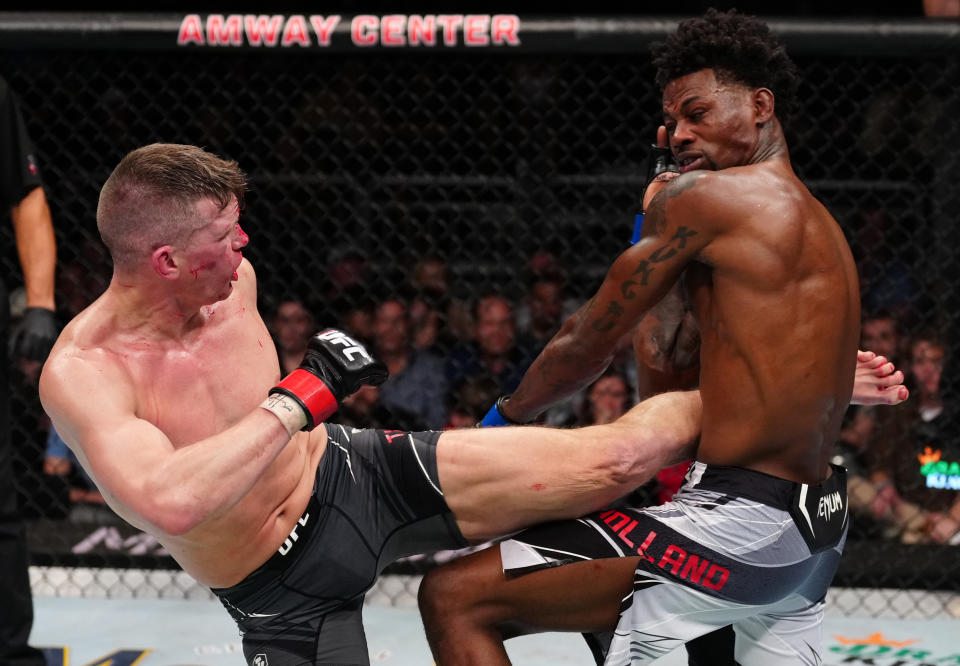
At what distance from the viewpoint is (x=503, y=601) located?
165cm

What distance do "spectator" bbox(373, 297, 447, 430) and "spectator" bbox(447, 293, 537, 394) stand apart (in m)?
0.07

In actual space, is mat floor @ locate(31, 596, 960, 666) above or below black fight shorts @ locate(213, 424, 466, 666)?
below

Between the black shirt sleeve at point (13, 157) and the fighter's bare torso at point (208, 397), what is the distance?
3.13ft

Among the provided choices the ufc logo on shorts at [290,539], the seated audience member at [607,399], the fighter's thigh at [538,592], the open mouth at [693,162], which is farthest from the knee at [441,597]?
the seated audience member at [607,399]

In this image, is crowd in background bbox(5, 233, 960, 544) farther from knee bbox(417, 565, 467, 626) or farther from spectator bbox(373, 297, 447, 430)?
knee bbox(417, 565, 467, 626)

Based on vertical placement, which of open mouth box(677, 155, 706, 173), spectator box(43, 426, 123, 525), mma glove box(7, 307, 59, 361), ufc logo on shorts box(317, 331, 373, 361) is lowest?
spectator box(43, 426, 123, 525)

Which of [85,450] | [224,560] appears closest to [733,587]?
[224,560]

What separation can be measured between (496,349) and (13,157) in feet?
5.54

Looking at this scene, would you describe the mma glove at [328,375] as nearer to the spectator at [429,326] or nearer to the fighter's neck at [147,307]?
the fighter's neck at [147,307]

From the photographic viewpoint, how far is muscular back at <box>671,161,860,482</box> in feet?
5.34

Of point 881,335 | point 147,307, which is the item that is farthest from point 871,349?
point 147,307

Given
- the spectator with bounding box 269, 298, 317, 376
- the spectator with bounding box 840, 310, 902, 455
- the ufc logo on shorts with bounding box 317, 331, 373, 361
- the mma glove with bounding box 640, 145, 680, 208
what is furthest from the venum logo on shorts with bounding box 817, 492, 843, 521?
the spectator with bounding box 269, 298, 317, 376

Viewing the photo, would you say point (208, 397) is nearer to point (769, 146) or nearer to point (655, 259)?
point (655, 259)

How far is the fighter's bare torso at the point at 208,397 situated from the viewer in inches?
66.5
